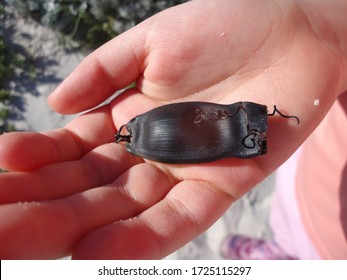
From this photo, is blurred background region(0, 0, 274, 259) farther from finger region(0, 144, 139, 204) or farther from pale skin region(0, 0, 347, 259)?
finger region(0, 144, 139, 204)

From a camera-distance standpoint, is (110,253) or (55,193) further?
(55,193)

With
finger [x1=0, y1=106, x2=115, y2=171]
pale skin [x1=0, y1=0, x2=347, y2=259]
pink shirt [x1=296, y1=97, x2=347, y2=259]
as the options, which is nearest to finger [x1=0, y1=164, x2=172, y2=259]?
Result: pale skin [x1=0, y1=0, x2=347, y2=259]

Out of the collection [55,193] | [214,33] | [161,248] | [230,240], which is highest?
[214,33]

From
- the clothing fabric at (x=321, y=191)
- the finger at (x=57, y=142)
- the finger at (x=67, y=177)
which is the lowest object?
the clothing fabric at (x=321, y=191)

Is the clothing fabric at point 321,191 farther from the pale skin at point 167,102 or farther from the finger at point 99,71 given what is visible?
the finger at point 99,71

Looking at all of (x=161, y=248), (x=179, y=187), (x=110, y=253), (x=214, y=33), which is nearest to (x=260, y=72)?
(x=214, y=33)

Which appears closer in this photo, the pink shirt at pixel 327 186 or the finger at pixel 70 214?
the finger at pixel 70 214

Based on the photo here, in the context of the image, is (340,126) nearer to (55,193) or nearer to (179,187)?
(179,187)

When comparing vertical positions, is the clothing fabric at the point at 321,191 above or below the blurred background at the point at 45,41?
below

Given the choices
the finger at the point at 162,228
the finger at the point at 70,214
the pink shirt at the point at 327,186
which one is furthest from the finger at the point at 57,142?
the pink shirt at the point at 327,186
